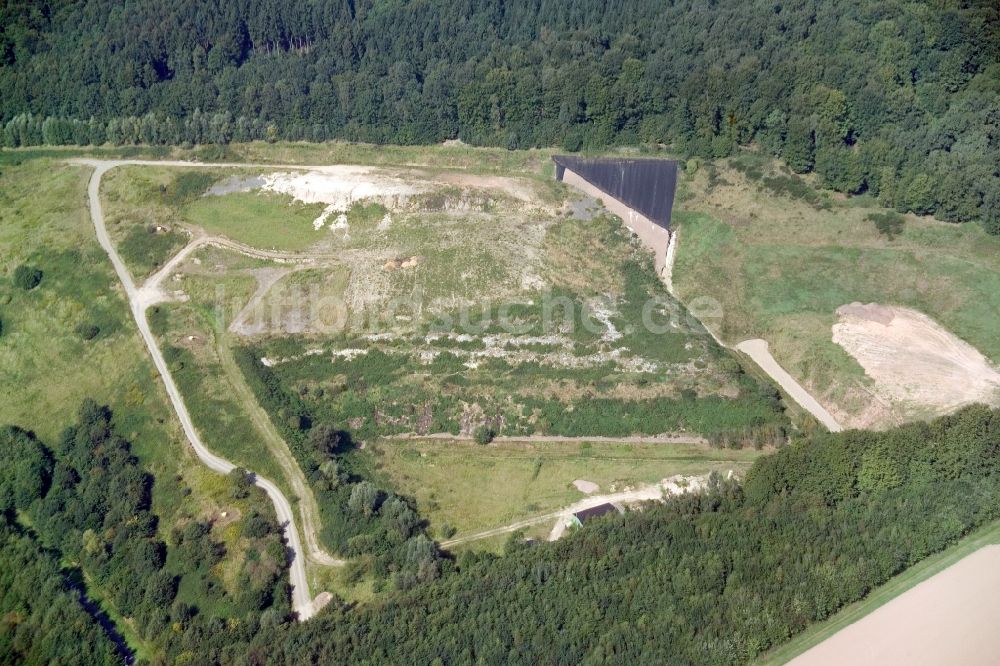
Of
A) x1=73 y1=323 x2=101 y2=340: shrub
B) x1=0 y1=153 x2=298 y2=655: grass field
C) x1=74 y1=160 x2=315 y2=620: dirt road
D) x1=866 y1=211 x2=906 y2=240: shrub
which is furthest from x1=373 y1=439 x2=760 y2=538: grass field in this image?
x1=73 y1=323 x2=101 y2=340: shrub

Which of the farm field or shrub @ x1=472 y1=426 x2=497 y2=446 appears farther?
the farm field

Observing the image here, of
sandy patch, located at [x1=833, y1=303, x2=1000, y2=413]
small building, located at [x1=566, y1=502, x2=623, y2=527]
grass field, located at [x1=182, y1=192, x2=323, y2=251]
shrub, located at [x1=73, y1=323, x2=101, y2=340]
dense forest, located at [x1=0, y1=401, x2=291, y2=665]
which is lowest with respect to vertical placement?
dense forest, located at [x1=0, y1=401, x2=291, y2=665]

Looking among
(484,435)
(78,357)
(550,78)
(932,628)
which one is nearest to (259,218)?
(78,357)

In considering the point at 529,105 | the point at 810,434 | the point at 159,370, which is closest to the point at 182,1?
the point at 529,105

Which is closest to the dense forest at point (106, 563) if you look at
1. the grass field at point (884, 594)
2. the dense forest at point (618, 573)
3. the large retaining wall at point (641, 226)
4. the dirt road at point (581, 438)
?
the dense forest at point (618, 573)

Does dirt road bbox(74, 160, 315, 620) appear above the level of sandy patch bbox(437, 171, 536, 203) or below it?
below

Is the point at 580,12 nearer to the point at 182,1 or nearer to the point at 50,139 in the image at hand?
the point at 182,1

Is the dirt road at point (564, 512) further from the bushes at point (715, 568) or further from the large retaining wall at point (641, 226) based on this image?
the large retaining wall at point (641, 226)

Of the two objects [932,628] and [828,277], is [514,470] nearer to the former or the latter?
[932,628]

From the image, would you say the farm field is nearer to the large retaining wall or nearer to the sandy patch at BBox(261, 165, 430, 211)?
the large retaining wall
